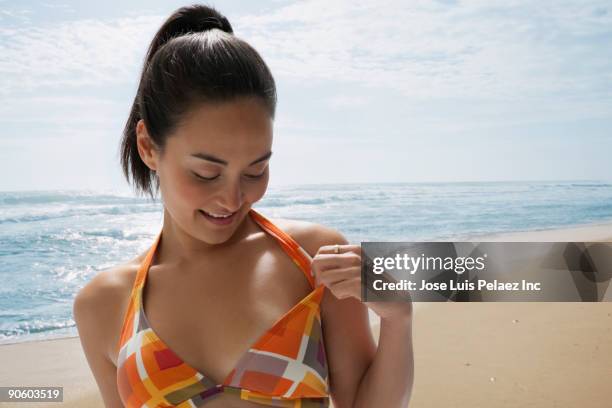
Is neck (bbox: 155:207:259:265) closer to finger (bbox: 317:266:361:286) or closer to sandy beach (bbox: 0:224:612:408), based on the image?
finger (bbox: 317:266:361:286)

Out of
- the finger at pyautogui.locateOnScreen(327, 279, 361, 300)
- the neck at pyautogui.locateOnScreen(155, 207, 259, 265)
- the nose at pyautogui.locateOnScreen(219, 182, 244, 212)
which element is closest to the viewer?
the finger at pyautogui.locateOnScreen(327, 279, 361, 300)

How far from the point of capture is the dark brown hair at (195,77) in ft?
3.78

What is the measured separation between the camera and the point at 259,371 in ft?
3.94

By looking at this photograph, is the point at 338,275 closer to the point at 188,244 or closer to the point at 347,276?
the point at 347,276

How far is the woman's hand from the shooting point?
1.06 meters

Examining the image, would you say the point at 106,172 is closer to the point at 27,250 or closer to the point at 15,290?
the point at 27,250

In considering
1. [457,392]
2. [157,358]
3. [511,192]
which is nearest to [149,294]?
[157,358]

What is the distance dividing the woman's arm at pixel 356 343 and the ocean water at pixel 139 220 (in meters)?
3.87

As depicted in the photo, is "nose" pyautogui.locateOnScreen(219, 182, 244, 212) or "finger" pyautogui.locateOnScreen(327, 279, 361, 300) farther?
"nose" pyautogui.locateOnScreen(219, 182, 244, 212)

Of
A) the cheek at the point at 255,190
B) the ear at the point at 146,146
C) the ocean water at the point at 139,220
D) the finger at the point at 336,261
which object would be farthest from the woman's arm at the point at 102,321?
the ocean water at the point at 139,220

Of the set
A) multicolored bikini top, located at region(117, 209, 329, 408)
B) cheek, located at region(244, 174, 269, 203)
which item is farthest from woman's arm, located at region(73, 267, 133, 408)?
cheek, located at region(244, 174, 269, 203)

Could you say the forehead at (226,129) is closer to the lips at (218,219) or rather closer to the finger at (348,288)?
the lips at (218,219)

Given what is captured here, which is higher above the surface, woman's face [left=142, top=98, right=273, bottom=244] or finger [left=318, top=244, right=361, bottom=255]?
woman's face [left=142, top=98, right=273, bottom=244]

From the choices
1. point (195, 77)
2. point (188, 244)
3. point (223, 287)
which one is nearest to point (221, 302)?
point (223, 287)
